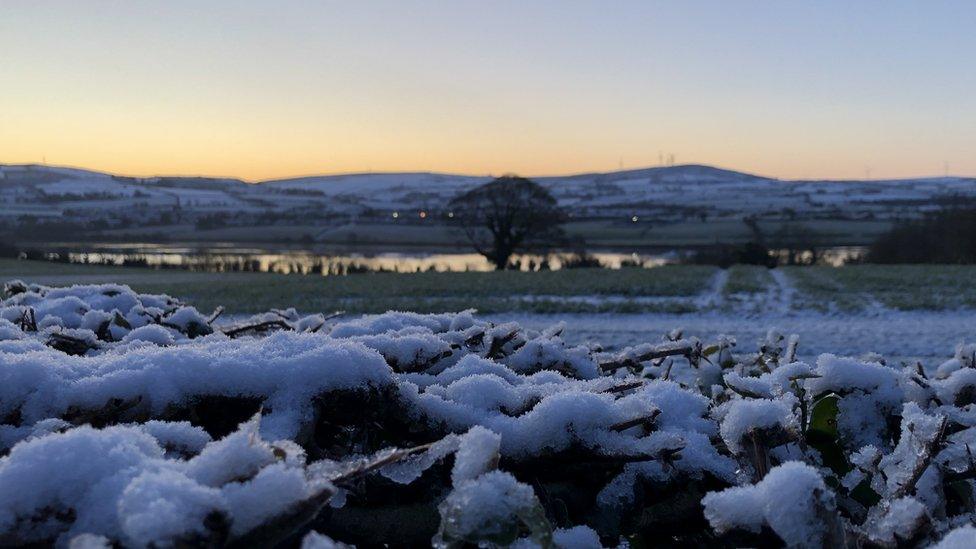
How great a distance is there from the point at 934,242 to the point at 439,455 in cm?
5624

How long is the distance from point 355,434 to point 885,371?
1201 mm

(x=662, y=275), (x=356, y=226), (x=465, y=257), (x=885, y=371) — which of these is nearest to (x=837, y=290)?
(x=662, y=275)

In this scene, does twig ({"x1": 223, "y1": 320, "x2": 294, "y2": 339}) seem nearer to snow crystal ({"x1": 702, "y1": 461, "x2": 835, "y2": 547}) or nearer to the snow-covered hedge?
the snow-covered hedge

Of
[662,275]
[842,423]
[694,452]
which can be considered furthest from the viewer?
[662,275]

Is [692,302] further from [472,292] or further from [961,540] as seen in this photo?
[961,540]

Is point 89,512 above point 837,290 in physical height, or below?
above

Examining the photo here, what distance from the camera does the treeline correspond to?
4516 cm

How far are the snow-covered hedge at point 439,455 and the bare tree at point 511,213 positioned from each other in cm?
4795

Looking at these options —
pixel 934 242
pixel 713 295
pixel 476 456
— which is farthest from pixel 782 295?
pixel 934 242

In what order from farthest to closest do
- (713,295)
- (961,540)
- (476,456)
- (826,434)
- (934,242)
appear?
1. (934,242)
2. (713,295)
3. (826,434)
4. (476,456)
5. (961,540)

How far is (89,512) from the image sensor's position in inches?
28.8

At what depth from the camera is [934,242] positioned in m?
47.2

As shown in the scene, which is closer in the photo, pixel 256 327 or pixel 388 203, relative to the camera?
pixel 256 327

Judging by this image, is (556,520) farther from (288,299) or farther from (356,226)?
(356,226)
